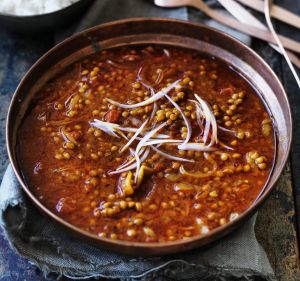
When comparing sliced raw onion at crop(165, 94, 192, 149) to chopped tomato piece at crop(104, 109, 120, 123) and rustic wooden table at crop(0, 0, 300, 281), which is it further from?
rustic wooden table at crop(0, 0, 300, 281)

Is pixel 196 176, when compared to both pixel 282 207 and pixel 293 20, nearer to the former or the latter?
pixel 282 207

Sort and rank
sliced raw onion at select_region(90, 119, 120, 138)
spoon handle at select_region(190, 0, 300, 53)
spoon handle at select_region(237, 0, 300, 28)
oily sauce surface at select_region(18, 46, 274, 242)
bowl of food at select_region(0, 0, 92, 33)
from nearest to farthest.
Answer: oily sauce surface at select_region(18, 46, 274, 242) < sliced raw onion at select_region(90, 119, 120, 138) < bowl of food at select_region(0, 0, 92, 33) < spoon handle at select_region(190, 0, 300, 53) < spoon handle at select_region(237, 0, 300, 28)

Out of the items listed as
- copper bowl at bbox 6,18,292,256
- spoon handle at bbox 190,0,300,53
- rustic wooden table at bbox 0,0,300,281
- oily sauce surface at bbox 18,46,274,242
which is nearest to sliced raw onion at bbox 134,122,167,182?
oily sauce surface at bbox 18,46,274,242

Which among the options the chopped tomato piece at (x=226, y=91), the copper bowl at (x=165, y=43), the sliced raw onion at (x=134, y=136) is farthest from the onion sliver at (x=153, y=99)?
the copper bowl at (x=165, y=43)

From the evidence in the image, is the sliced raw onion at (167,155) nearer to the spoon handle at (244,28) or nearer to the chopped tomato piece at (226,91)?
the chopped tomato piece at (226,91)

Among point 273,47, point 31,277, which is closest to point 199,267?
point 31,277

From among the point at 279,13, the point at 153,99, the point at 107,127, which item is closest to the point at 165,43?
the point at 153,99
